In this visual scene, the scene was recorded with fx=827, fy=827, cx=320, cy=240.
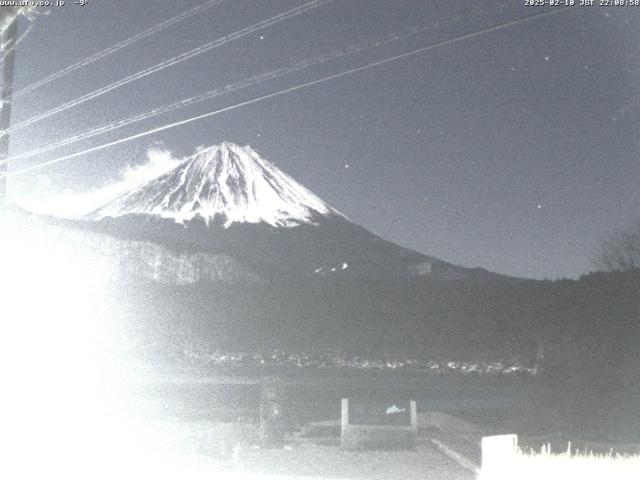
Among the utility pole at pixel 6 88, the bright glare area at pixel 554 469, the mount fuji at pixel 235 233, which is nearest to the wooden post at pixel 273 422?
the utility pole at pixel 6 88

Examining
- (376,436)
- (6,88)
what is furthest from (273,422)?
(6,88)

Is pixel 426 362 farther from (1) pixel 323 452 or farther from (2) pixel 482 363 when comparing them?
(1) pixel 323 452

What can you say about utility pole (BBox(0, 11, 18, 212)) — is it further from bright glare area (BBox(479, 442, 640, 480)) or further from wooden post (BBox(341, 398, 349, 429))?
wooden post (BBox(341, 398, 349, 429))

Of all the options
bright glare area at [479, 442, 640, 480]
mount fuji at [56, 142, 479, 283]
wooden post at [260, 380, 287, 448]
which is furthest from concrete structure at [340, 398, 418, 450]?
mount fuji at [56, 142, 479, 283]

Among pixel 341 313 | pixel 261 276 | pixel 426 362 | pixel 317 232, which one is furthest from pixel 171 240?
pixel 426 362

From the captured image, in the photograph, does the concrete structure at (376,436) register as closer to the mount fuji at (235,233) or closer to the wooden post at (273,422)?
the wooden post at (273,422)
